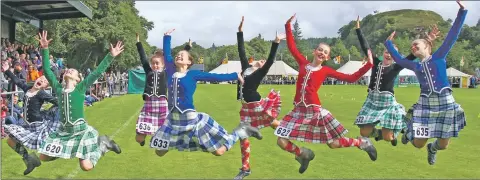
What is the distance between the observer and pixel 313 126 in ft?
29.9

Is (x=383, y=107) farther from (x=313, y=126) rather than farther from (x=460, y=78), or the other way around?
(x=460, y=78)

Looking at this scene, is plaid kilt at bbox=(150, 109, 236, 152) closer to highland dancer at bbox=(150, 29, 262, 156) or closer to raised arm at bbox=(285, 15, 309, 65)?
highland dancer at bbox=(150, 29, 262, 156)

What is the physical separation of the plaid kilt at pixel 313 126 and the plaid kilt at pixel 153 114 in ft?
10.1

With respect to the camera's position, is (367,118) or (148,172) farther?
(367,118)

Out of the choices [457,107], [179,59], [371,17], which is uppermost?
[371,17]

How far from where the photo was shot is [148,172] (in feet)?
31.3

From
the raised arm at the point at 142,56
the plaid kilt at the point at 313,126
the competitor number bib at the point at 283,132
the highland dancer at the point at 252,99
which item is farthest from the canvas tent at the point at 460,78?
the competitor number bib at the point at 283,132

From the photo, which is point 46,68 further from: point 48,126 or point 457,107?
point 457,107

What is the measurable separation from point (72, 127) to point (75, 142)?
257 mm

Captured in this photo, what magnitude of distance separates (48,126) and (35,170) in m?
0.81

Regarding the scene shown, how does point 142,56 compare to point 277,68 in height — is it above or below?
above

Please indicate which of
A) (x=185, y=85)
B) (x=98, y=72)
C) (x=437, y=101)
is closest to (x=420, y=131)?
(x=437, y=101)

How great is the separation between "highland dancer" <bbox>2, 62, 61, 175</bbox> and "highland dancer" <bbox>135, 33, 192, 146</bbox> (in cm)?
179

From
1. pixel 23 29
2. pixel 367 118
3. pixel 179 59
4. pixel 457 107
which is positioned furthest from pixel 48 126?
pixel 23 29
